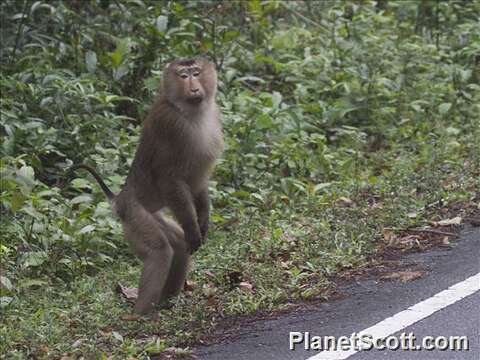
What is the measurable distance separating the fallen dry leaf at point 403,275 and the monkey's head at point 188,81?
5.12 feet

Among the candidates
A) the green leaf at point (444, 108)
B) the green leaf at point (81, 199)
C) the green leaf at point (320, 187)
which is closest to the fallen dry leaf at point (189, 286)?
the green leaf at point (81, 199)

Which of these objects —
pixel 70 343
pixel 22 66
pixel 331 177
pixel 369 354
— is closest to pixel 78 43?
pixel 22 66

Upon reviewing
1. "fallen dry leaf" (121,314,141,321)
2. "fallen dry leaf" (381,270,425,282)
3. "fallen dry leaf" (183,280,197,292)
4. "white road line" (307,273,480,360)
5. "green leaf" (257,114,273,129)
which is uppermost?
"white road line" (307,273,480,360)

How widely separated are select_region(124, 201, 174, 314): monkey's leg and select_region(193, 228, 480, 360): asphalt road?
753 mm

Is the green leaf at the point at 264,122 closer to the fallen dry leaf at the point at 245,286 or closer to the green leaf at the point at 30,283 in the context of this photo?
the green leaf at the point at 30,283

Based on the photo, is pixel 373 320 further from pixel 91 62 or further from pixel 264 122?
pixel 91 62

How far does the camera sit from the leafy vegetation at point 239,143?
677 cm

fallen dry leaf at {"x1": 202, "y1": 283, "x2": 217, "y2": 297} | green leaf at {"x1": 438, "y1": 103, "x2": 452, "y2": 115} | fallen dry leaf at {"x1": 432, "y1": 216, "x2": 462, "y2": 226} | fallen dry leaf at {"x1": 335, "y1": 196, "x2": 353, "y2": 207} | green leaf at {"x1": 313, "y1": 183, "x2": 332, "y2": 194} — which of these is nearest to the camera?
fallen dry leaf at {"x1": 202, "y1": 283, "x2": 217, "y2": 297}

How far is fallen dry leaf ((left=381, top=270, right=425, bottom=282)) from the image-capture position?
654 centimetres

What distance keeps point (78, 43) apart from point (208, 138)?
447 centimetres

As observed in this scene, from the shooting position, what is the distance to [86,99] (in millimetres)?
9914

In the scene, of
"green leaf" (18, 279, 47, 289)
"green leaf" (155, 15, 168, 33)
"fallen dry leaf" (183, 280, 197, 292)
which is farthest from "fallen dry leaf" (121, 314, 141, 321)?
"green leaf" (155, 15, 168, 33)

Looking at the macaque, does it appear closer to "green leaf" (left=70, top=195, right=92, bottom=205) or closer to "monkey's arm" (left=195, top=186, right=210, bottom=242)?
"monkey's arm" (left=195, top=186, right=210, bottom=242)

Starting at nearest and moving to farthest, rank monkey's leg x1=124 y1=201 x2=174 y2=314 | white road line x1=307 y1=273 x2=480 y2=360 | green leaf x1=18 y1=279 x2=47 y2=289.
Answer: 1. white road line x1=307 y1=273 x2=480 y2=360
2. monkey's leg x1=124 y1=201 x2=174 y2=314
3. green leaf x1=18 y1=279 x2=47 y2=289
